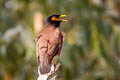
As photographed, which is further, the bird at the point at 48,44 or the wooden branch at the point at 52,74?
the bird at the point at 48,44

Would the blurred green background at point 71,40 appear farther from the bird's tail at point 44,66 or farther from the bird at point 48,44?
the bird's tail at point 44,66

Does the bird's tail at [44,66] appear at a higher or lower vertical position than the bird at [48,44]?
lower

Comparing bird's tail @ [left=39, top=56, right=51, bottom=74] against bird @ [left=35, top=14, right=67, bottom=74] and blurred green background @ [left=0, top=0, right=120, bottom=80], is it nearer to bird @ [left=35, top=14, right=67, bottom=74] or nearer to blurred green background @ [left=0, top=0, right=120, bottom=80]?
bird @ [left=35, top=14, right=67, bottom=74]

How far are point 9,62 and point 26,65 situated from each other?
0.30 m

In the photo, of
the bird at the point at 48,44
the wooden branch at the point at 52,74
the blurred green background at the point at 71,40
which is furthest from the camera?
the blurred green background at the point at 71,40

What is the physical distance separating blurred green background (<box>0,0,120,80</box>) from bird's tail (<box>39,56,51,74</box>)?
3440 millimetres

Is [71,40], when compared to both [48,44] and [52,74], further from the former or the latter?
[52,74]

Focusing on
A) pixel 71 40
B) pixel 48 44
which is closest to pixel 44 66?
pixel 48 44

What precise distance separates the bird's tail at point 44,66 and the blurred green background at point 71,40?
3440mm

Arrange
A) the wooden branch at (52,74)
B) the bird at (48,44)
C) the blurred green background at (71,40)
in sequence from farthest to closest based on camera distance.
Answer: the blurred green background at (71,40) < the bird at (48,44) < the wooden branch at (52,74)

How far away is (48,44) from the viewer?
3.33 metres

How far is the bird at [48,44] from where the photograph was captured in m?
3.17

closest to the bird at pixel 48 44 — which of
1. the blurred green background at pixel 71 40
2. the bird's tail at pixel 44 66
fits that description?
the bird's tail at pixel 44 66

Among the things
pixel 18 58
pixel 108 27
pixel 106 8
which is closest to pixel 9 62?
pixel 18 58
